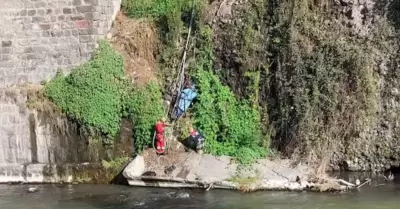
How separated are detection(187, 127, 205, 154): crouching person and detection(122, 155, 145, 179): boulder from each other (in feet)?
3.56

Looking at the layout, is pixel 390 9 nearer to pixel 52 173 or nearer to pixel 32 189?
pixel 52 173

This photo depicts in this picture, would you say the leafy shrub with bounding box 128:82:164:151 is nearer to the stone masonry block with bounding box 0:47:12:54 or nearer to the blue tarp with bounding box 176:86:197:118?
the blue tarp with bounding box 176:86:197:118

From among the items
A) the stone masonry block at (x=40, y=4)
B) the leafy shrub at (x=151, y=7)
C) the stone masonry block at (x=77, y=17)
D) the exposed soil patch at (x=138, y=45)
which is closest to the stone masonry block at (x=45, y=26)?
the stone masonry block at (x=40, y=4)

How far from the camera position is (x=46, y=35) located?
14.4 m

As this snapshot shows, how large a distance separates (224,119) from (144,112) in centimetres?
174

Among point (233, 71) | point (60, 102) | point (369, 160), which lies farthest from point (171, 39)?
point (369, 160)

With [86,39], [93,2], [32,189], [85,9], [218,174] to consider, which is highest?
[93,2]

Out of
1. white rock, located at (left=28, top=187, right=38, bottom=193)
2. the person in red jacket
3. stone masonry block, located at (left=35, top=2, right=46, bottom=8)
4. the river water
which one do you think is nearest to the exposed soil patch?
the person in red jacket

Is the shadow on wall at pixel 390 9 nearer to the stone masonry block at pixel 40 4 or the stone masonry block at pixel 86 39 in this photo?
the stone masonry block at pixel 86 39

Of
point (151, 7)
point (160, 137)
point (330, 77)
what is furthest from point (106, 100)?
point (330, 77)

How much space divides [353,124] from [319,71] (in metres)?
1.29

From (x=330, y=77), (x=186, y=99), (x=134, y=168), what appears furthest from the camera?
(x=186, y=99)

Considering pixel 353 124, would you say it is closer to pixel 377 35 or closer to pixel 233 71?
pixel 377 35

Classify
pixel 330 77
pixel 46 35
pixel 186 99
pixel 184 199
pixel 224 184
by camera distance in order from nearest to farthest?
pixel 184 199
pixel 224 184
pixel 330 77
pixel 186 99
pixel 46 35
